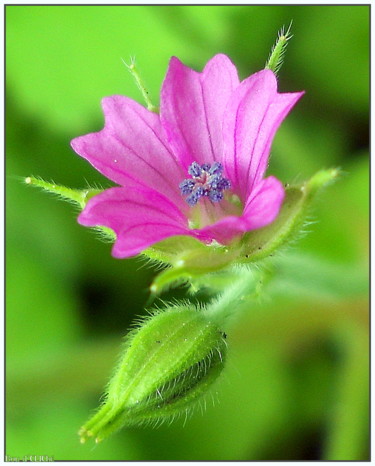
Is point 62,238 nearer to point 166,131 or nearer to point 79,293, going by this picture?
point 79,293

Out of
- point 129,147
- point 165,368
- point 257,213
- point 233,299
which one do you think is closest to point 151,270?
point 233,299

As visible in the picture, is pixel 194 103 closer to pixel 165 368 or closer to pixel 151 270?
pixel 165 368

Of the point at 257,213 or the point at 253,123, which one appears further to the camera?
the point at 253,123

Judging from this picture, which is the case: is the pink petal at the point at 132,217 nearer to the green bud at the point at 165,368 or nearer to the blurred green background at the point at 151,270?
the green bud at the point at 165,368

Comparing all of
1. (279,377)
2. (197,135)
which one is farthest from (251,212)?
(279,377)

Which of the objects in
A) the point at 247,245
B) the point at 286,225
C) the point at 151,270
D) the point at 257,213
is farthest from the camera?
the point at 151,270

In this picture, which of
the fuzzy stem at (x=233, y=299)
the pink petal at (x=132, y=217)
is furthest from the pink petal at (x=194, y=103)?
the fuzzy stem at (x=233, y=299)

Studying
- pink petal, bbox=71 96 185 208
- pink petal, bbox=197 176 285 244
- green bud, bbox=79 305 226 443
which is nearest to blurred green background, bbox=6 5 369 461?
green bud, bbox=79 305 226 443
